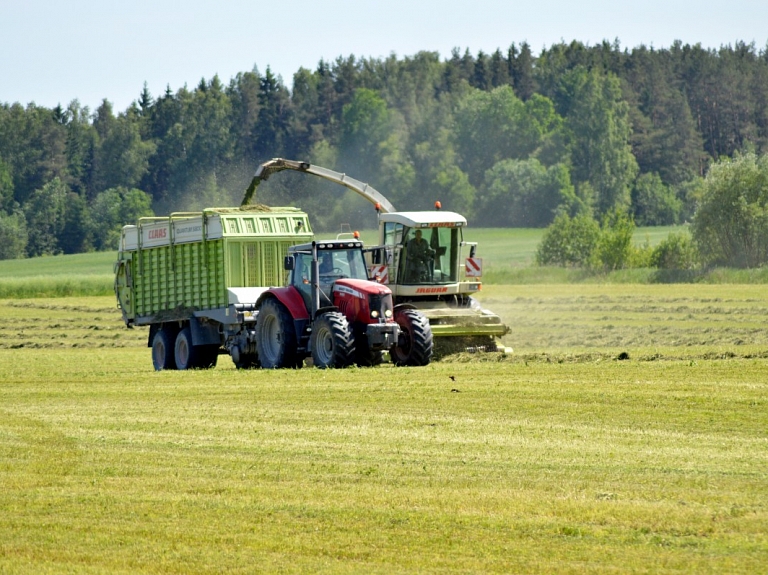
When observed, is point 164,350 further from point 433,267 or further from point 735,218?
point 735,218

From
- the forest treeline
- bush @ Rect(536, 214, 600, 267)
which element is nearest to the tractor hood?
bush @ Rect(536, 214, 600, 267)

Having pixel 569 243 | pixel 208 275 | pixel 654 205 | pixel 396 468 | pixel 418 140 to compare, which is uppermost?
pixel 418 140

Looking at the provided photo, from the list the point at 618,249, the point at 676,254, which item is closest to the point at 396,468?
the point at 676,254

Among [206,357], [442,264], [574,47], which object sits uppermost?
[574,47]

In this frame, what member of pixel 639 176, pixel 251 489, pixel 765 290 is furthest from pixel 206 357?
pixel 639 176

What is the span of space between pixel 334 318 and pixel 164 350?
22.1 feet

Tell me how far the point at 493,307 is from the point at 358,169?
66.5 meters

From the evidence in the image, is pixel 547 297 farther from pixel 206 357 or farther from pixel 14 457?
pixel 14 457

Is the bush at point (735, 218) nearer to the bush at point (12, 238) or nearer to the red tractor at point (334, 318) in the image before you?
the red tractor at point (334, 318)

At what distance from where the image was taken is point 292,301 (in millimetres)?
20734

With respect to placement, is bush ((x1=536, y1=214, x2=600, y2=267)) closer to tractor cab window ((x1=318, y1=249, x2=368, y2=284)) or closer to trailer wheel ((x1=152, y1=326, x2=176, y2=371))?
trailer wheel ((x1=152, y1=326, x2=176, y2=371))

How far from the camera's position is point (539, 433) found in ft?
41.6

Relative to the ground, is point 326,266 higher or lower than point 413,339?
higher

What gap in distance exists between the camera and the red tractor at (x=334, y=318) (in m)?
19.6
